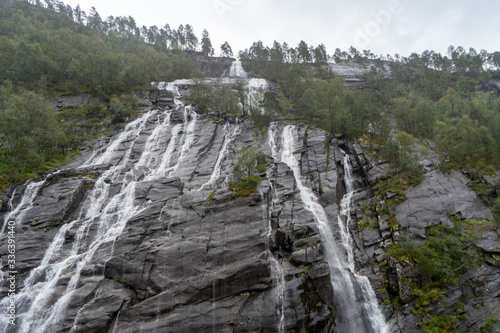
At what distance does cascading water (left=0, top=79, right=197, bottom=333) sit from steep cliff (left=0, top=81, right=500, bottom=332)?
111mm

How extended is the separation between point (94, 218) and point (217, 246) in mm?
12472

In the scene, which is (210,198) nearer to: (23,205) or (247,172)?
(247,172)

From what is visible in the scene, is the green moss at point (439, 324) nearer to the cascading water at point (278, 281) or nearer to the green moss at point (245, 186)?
the cascading water at point (278, 281)

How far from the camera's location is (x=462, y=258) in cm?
1928

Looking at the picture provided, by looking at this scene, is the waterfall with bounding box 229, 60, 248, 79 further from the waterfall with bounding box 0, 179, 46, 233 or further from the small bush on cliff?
the waterfall with bounding box 0, 179, 46, 233

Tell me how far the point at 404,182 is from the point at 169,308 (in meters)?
25.7

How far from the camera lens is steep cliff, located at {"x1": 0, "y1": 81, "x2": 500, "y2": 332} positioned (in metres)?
17.6

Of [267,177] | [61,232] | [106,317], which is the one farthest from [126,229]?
[267,177]

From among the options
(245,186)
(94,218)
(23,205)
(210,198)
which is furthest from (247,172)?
(23,205)

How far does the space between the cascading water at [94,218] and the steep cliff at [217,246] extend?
0.37 feet

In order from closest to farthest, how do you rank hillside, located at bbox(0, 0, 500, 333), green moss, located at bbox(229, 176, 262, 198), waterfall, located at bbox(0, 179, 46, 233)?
1. hillside, located at bbox(0, 0, 500, 333)
2. waterfall, located at bbox(0, 179, 46, 233)
3. green moss, located at bbox(229, 176, 262, 198)

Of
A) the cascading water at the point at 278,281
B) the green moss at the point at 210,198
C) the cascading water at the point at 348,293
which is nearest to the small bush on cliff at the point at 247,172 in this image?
the green moss at the point at 210,198

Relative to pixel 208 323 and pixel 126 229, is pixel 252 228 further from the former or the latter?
pixel 126 229

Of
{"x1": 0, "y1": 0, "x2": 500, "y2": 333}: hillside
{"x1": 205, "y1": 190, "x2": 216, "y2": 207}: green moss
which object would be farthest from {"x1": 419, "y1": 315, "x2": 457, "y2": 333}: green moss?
{"x1": 205, "y1": 190, "x2": 216, "y2": 207}: green moss
